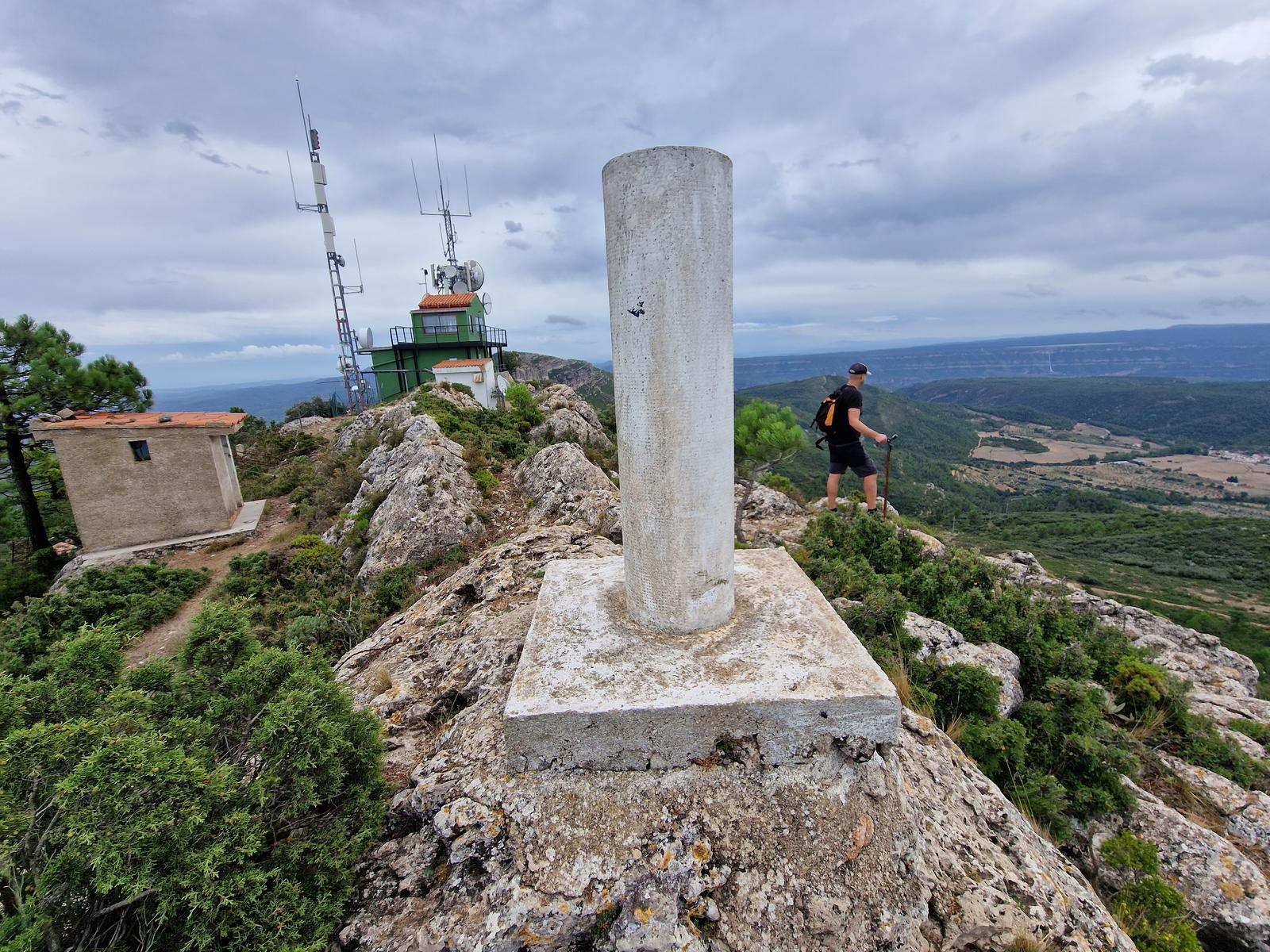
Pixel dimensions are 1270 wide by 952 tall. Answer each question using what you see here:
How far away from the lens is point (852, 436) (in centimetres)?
785

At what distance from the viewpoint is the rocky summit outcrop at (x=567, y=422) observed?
1919cm

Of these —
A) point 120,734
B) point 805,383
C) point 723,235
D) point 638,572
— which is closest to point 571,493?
point 638,572

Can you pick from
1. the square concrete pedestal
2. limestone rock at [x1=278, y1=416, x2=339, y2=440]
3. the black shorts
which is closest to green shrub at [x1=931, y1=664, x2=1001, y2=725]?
the square concrete pedestal

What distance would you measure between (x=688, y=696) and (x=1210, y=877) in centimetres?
A: 476

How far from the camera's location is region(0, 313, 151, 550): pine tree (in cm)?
1551

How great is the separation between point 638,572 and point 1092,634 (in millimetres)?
7197

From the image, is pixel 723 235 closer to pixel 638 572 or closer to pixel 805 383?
pixel 638 572

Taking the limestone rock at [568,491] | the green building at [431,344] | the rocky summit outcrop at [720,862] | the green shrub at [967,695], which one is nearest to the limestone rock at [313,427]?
the green building at [431,344]

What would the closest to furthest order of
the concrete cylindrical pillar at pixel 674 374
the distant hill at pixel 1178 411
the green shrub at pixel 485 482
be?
the concrete cylindrical pillar at pixel 674 374, the green shrub at pixel 485 482, the distant hill at pixel 1178 411

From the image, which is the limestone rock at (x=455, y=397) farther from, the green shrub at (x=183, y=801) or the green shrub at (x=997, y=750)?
the green shrub at (x=997, y=750)

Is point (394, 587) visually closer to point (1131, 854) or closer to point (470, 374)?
point (1131, 854)

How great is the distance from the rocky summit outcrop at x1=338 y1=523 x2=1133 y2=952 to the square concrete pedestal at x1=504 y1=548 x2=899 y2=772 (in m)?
0.17

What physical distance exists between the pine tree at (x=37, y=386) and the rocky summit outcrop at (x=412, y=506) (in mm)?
9002

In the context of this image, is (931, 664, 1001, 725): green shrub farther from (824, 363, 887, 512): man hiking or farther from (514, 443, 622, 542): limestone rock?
(514, 443, 622, 542): limestone rock
